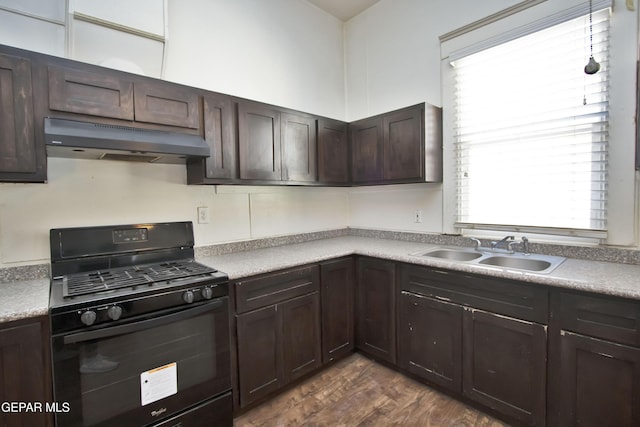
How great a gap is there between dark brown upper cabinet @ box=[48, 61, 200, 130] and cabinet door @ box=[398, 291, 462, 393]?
1.98 metres

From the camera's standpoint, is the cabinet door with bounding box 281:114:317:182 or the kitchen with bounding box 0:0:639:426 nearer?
the kitchen with bounding box 0:0:639:426

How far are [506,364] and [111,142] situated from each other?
248 centimetres

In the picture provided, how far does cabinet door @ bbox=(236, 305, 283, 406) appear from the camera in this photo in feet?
6.22

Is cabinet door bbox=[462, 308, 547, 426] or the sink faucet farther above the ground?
the sink faucet

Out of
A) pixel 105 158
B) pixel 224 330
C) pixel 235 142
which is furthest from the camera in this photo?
pixel 235 142

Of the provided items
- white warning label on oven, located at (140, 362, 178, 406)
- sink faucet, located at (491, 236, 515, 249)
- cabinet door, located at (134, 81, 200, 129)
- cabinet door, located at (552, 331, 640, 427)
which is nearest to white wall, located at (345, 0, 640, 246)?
sink faucet, located at (491, 236, 515, 249)

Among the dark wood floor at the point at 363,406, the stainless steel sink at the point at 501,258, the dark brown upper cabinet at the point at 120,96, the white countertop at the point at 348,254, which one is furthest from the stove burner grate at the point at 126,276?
the stainless steel sink at the point at 501,258

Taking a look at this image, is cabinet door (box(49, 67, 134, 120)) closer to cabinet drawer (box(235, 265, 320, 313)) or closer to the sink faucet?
cabinet drawer (box(235, 265, 320, 313))

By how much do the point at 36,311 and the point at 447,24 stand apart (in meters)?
3.33

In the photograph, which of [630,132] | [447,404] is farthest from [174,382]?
[630,132]

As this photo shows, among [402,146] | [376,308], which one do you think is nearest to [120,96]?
[402,146]

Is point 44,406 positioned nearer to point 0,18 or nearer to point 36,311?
point 36,311

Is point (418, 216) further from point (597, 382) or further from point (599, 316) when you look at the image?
point (597, 382)

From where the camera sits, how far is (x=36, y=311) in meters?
1.28
